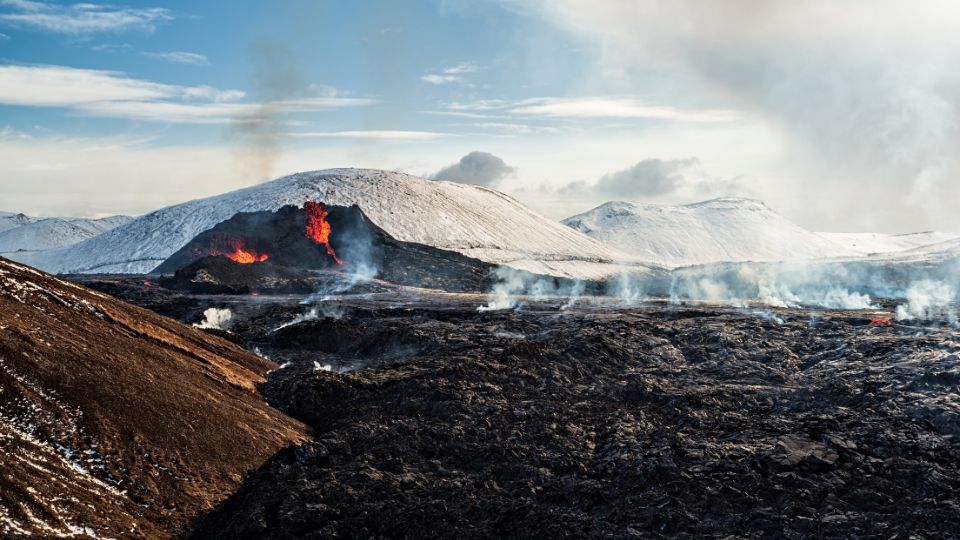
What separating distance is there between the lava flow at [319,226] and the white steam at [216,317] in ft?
128

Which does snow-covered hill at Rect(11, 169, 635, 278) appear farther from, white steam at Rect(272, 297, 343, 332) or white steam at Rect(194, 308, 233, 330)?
white steam at Rect(194, 308, 233, 330)

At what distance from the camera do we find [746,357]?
3066 centimetres

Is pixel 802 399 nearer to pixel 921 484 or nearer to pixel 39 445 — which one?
pixel 921 484

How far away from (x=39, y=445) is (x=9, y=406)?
57.8 inches

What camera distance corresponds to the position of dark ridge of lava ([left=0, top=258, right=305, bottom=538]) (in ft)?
48.2

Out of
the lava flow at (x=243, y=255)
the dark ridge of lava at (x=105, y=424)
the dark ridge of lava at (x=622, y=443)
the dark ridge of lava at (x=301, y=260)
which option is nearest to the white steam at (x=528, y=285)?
the dark ridge of lava at (x=301, y=260)

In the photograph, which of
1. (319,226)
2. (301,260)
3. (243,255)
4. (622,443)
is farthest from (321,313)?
(319,226)

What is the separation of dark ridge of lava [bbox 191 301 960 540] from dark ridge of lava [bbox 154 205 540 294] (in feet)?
135

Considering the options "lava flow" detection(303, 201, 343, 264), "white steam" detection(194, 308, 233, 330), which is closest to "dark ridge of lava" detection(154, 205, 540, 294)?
"lava flow" detection(303, 201, 343, 264)

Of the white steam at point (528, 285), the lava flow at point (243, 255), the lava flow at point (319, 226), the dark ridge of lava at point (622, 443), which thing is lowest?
the dark ridge of lava at point (622, 443)

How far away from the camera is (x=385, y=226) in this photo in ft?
350

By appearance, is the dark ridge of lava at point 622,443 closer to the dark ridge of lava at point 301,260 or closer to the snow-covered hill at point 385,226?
the dark ridge of lava at point 301,260

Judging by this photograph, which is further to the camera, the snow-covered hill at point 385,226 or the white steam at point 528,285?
the snow-covered hill at point 385,226

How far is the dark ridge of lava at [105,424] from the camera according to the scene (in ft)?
48.2
